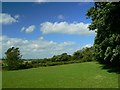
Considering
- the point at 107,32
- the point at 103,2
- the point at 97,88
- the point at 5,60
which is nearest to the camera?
the point at 97,88

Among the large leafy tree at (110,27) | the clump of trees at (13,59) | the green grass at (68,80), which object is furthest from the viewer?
the clump of trees at (13,59)

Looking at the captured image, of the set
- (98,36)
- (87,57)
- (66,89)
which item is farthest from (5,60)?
(66,89)

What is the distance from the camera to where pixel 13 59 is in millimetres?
80750

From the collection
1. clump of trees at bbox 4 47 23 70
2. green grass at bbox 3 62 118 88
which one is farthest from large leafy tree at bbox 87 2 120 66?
clump of trees at bbox 4 47 23 70

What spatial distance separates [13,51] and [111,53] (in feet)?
165

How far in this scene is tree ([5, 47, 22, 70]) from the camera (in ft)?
259

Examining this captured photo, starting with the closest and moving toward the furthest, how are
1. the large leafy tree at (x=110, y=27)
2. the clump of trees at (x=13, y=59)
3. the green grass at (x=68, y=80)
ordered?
the green grass at (x=68, y=80) → the large leafy tree at (x=110, y=27) → the clump of trees at (x=13, y=59)

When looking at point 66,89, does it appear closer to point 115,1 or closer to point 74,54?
point 115,1

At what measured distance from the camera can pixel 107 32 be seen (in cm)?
4075

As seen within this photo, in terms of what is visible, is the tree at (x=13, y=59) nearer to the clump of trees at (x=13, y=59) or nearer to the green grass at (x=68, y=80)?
the clump of trees at (x=13, y=59)

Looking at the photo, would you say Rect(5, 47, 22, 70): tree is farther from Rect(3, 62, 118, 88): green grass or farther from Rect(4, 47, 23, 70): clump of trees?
Rect(3, 62, 118, 88): green grass

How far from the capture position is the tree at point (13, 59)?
78.9m

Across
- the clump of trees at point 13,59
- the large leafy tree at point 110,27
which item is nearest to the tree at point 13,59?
the clump of trees at point 13,59

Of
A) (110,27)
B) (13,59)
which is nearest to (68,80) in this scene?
(110,27)
